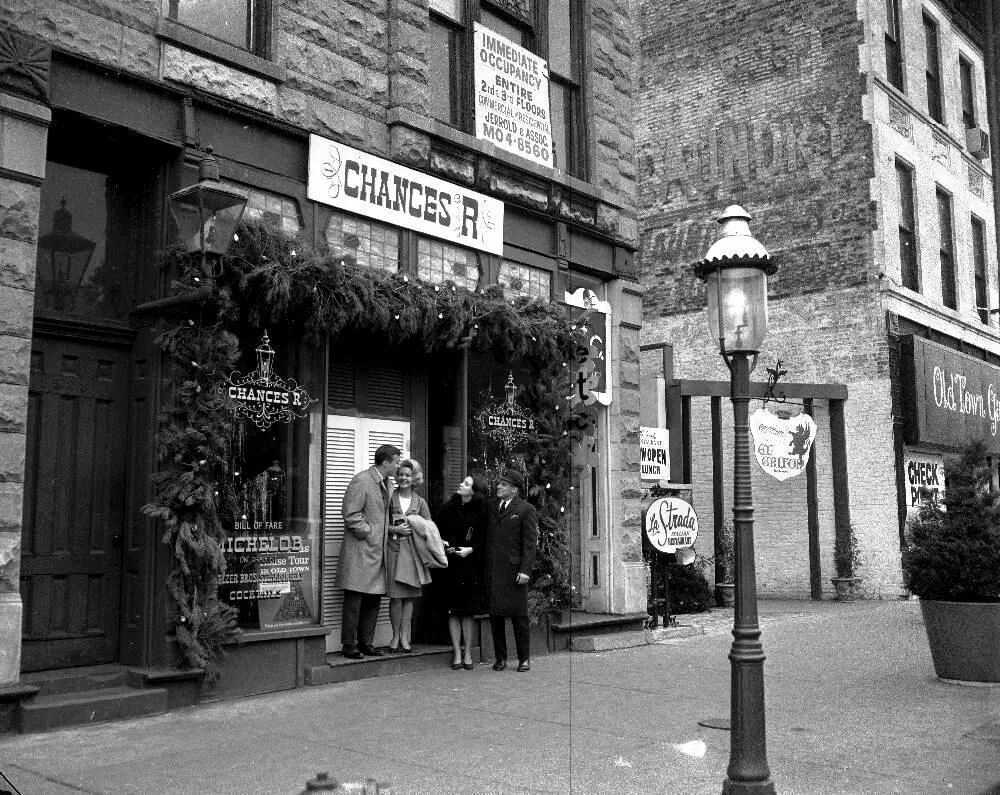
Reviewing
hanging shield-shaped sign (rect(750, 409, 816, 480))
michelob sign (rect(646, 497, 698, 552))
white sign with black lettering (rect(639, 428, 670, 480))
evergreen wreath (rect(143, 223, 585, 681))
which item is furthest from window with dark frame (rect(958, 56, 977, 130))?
evergreen wreath (rect(143, 223, 585, 681))

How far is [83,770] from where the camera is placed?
609 centimetres

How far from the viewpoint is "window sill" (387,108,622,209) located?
10242 mm

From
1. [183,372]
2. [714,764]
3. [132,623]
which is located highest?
[183,372]

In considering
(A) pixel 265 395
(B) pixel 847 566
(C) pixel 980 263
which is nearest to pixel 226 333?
(A) pixel 265 395

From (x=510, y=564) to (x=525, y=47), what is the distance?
614 centimetres

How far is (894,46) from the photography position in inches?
774

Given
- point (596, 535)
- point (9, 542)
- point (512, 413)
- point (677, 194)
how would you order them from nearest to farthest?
point (9, 542), point (512, 413), point (596, 535), point (677, 194)

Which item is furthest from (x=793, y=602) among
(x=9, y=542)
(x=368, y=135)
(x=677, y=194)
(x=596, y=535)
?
(x=9, y=542)

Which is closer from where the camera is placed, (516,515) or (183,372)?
(183,372)

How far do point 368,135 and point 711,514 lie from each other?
447 inches

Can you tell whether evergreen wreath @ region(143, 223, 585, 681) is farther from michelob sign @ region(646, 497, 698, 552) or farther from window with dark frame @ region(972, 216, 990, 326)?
window with dark frame @ region(972, 216, 990, 326)

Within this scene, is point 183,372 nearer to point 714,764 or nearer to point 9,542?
point 9,542

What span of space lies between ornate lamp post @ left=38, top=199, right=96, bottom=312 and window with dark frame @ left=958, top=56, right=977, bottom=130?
19.7 m

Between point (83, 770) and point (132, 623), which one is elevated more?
point (132, 623)
